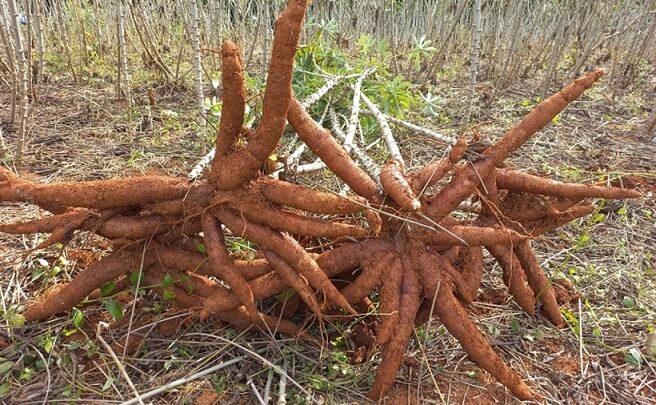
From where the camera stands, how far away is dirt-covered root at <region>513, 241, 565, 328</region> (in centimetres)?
164

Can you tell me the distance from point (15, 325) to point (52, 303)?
137 mm

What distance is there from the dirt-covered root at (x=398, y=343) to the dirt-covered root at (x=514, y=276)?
1.02 ft

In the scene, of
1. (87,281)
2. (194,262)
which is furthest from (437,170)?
(87,281)

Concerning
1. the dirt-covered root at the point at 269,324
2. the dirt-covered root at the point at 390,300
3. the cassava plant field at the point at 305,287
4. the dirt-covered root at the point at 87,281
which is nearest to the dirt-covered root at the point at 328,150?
the cassava plant field at the point at 305,287

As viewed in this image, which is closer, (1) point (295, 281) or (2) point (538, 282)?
(1) point (295, 281)

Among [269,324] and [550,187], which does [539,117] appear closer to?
[550,187]

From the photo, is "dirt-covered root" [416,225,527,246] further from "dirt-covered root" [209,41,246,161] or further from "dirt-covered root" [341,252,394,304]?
"dirt-covered root" [209,41,246,161]

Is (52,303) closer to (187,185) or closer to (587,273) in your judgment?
(187,185)

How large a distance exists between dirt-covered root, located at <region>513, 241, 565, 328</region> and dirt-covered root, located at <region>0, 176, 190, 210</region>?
1.12 metres

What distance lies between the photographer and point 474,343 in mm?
1390

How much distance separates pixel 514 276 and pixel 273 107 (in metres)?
0.97

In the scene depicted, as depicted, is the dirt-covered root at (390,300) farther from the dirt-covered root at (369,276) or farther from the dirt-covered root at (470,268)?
the dirt-covered root at (470,268)

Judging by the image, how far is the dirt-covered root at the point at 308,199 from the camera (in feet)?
4.51

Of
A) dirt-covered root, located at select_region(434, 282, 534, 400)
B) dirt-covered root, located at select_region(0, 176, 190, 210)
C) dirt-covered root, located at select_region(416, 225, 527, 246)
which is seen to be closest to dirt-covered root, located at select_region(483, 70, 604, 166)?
dirt-covered root, located at select_region(416, 225, 527, 246)
